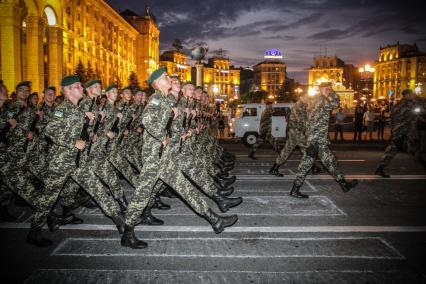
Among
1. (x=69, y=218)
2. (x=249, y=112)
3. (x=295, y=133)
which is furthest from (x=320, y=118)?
(x=249, y=112)

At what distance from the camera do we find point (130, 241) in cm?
426

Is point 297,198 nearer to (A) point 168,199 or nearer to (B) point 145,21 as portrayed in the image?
(A) point 168,199

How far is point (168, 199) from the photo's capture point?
6762mm

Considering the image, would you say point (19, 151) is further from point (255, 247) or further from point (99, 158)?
point (255, 247)

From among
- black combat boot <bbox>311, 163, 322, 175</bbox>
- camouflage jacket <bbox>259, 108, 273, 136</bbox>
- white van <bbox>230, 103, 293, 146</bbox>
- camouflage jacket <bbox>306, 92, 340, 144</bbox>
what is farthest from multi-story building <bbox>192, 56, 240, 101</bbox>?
camouflage jacket <bbox>306, 92, 340, 144</bbox>

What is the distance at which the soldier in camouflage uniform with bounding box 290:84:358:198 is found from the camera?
6.50m

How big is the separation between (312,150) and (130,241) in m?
3.92

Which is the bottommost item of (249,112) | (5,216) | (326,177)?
(5,216)

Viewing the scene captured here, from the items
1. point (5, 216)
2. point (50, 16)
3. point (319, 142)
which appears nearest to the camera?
point (5, 216)

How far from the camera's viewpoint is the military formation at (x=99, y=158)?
14.3 ft

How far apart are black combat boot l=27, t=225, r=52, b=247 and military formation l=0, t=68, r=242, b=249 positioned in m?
0.01

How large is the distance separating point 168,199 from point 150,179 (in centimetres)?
251

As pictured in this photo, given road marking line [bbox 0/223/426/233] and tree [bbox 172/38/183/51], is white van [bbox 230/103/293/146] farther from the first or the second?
tree [bbox 172/38/183/51]

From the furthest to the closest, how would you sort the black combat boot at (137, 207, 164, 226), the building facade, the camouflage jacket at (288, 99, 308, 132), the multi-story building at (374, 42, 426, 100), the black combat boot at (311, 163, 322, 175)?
the building facade → the multi-story building at (374, 42, 426, 100) → the black combat boot at (311, 163, 322, 175) → the camouflage jacket at (288, 99, 308, 132) → the black combat boot at (137, 207, 164, 226)
